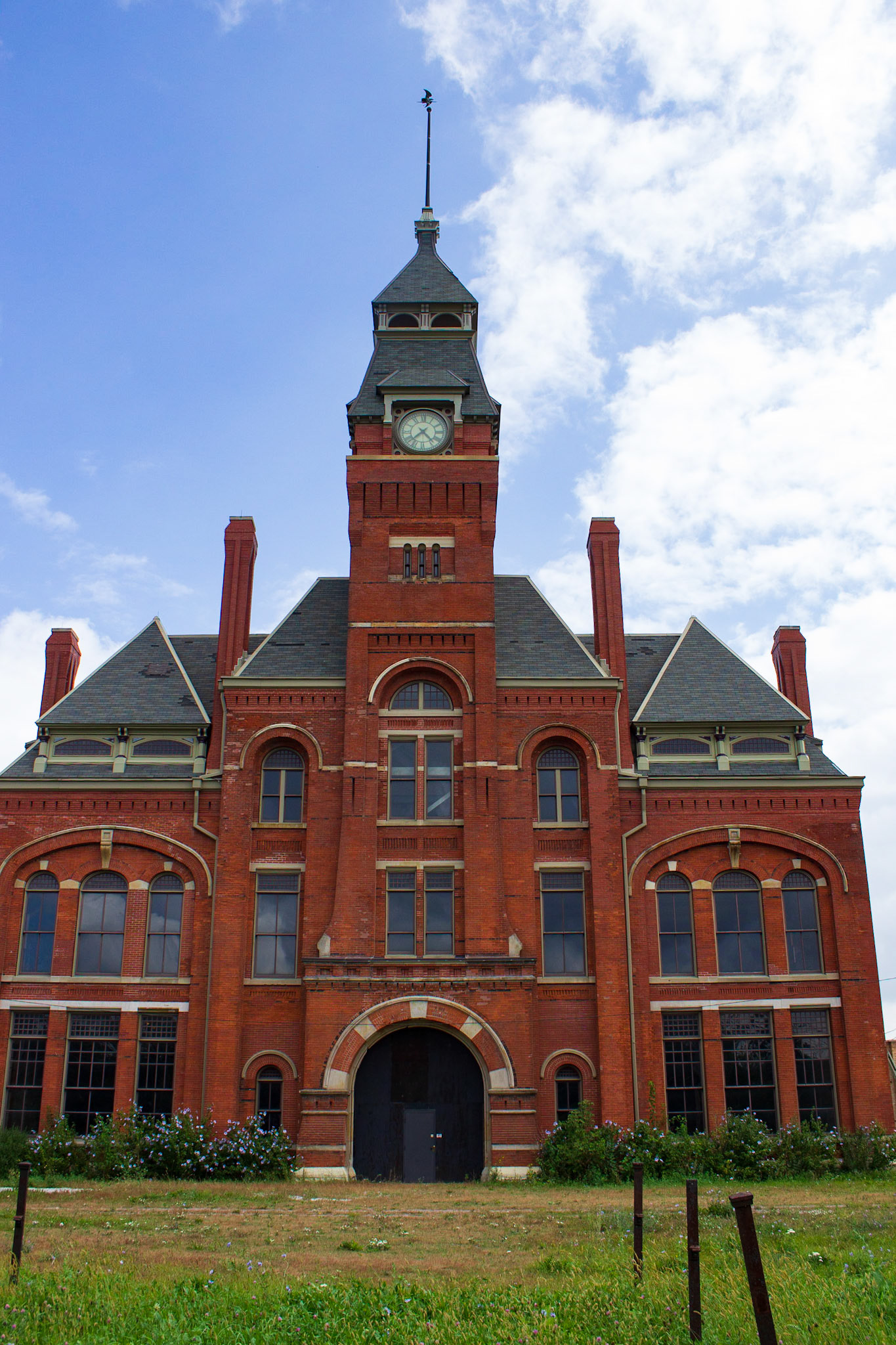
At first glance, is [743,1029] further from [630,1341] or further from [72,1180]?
[630,1341]

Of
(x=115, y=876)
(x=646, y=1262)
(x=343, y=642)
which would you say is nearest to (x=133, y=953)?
(x=115, y=876)

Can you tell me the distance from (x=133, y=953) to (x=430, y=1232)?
51.3ft

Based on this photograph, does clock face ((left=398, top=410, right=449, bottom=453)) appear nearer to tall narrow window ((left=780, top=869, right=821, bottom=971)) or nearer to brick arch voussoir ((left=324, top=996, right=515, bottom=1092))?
brick arch voussoir ((left=324, top=996, right=515, bottom=1092))

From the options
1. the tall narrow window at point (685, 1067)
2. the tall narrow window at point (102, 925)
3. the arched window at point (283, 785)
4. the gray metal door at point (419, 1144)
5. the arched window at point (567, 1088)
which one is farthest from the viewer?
the arched window at point (283, 785)

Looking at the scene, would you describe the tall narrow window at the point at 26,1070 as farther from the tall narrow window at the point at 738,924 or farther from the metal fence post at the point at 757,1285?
the metal fence post at the point at 757,1285

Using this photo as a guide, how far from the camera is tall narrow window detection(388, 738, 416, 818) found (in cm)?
3072

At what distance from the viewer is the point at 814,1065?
2998 cm

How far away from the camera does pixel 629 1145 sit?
26969 mm

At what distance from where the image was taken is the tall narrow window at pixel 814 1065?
1163 inches

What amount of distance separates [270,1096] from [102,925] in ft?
20.9

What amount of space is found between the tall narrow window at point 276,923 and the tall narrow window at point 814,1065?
13110 millimetres

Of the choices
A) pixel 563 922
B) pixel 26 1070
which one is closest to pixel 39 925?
pixel 26 1070

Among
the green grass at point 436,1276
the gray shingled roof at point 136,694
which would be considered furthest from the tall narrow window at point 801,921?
the gray shingled roof at point 136,694

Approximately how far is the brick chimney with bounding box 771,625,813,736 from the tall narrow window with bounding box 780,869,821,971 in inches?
226
